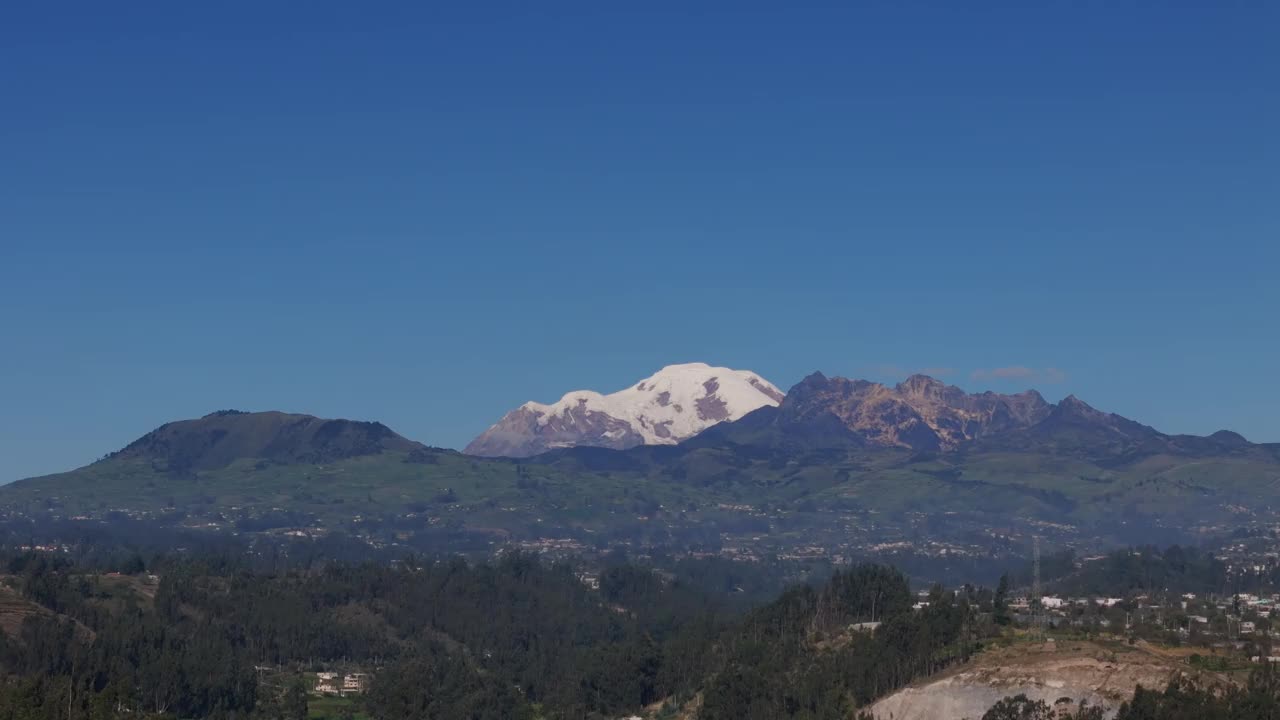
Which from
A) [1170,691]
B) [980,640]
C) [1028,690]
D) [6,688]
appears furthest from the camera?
[980,640]

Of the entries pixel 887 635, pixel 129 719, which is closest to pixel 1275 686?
pixel 887 635

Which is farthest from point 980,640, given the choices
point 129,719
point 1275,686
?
point 129,719

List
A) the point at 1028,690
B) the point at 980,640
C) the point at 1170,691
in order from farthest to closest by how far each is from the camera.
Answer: the point at 980,640 → the point at 1028,690 → the point at 1170,691

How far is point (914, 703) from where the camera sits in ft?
575

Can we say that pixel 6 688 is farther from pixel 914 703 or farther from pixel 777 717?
pixel 914 703

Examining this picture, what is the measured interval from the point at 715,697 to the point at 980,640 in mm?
27215

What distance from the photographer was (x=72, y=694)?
606ft

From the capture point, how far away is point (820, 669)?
641ft

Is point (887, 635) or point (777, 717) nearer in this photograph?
point (777, 717)

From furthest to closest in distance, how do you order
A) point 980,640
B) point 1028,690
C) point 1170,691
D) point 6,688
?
point 980,640
point 6,688
point 1028,690
point 1170,691

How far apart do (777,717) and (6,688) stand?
Answer: 7248 centimetres

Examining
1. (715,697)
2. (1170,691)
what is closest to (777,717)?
(715,697)

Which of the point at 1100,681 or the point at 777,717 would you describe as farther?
the point at 777,717

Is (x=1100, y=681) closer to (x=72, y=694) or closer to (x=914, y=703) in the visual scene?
(x=914, y=703)
